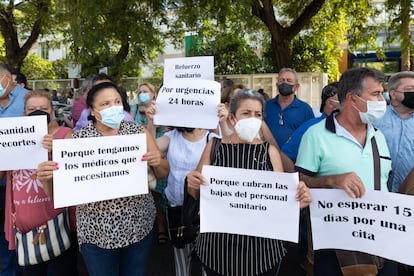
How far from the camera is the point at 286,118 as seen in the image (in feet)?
15.6

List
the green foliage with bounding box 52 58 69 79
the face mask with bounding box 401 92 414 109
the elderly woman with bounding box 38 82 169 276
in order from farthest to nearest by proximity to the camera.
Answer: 1. the green foliage with bounding box 52 58 69 79
2. the face mask with bounding box 401 92 414 109
3. the elderly woman with bounding box 38 82 169 276

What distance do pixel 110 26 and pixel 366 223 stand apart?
5.61 m

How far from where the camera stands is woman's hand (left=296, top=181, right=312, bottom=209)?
7.32 feet

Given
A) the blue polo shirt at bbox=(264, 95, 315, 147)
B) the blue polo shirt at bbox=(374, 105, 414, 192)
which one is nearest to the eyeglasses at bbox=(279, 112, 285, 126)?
the blue polo shirt at bbox=(264, 95, 315, 147)

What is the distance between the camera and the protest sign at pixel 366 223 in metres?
2.16

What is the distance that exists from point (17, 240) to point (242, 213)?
66.8 inches

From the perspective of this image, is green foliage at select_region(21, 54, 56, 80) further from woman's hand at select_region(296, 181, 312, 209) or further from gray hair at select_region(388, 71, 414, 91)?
woman's hand at select_region(296, 181, 312, 209)

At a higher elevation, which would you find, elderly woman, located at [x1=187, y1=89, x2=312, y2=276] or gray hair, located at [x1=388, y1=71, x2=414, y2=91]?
gray hair, located at [x1=388, y1=71, x2=414, y2=91]

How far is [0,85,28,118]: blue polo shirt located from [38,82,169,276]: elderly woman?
1451 millimetres

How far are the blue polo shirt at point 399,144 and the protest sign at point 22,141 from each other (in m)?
2.45

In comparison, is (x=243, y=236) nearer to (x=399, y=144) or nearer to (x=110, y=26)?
(x=399, y=144)

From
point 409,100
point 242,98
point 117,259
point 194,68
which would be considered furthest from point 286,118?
point 117,259

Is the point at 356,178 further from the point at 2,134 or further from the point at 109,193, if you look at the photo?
the point at 2,134

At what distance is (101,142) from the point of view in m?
2.48
